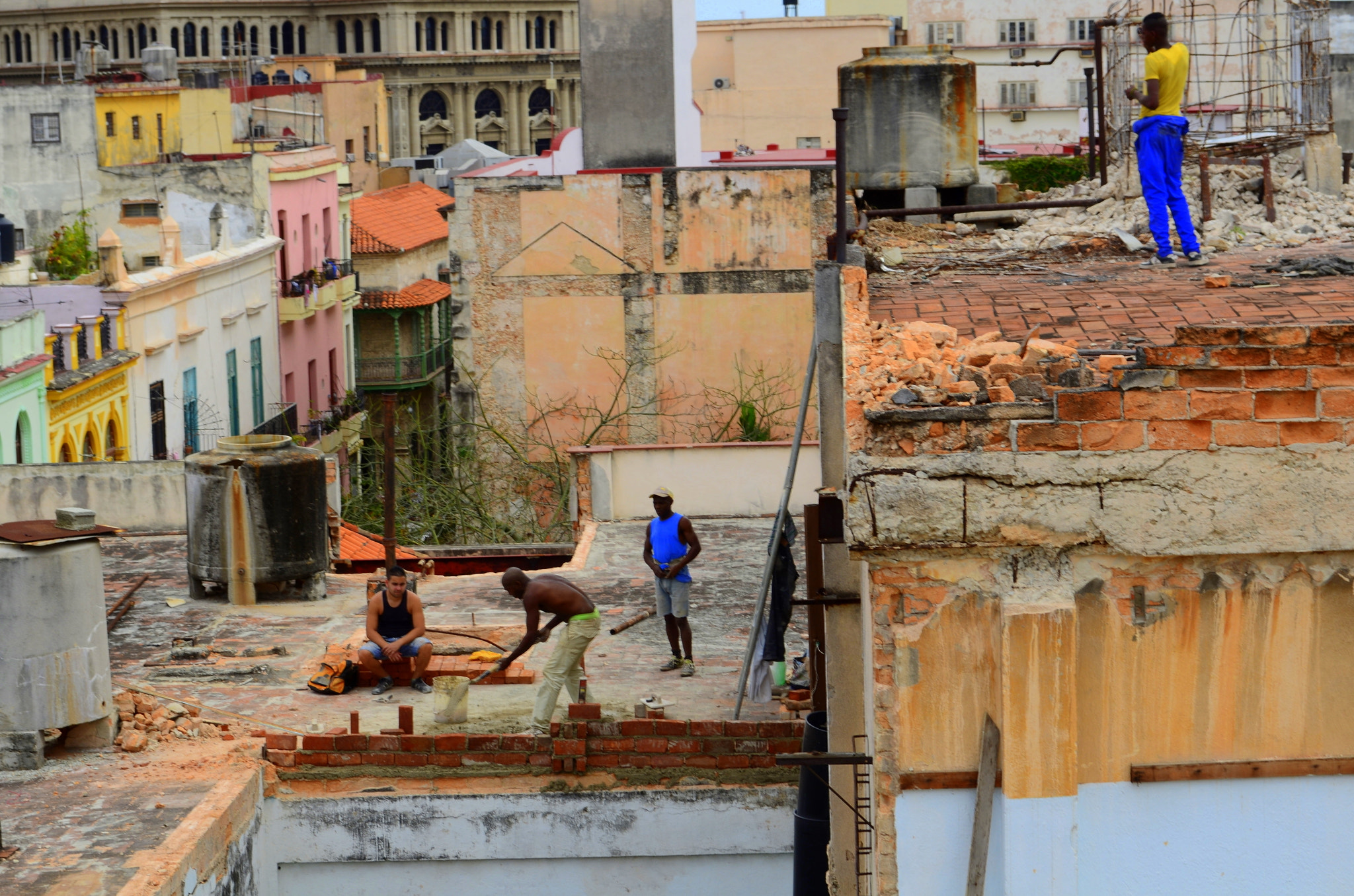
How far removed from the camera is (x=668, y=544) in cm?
1301

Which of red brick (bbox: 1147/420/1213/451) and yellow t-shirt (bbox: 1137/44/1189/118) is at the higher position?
yellow t-shirt (bbox: 1137/44/1189/118)

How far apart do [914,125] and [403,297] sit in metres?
30.4

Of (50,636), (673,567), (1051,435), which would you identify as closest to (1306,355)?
(1051,435)

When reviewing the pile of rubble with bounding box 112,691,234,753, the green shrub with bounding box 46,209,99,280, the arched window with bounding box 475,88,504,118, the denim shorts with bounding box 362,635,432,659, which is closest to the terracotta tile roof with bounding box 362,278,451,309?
the green shrub with bounding box 46,209,99,280

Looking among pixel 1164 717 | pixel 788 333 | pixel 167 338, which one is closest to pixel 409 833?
pixel 1164 717

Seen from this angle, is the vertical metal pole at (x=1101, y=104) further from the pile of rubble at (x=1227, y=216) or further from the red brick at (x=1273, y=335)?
the red brick at (x=1273, y=335)

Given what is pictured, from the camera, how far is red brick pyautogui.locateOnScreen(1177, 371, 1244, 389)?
19.9ft

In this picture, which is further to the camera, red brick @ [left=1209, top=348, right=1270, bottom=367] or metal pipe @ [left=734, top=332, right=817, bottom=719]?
metal pipe @ [left=734, top=332, right=817, bottom=719]

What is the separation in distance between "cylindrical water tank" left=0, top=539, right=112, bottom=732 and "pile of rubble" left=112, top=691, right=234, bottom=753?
13.4 inches

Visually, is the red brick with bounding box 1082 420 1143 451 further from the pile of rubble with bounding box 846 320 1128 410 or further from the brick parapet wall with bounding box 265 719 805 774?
the brick parapet wall with bounding box 265 719 805 774

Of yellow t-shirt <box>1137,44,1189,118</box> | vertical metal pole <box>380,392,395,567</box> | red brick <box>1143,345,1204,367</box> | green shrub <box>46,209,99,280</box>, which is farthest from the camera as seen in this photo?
green shrub <box>46,209,99,280</box>

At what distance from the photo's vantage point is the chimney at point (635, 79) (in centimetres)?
2638

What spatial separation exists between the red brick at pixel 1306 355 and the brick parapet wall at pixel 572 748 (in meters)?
5.50

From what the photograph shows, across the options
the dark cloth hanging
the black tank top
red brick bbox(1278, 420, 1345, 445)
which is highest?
red brick bbox(1278, 420, 1345, 445)
